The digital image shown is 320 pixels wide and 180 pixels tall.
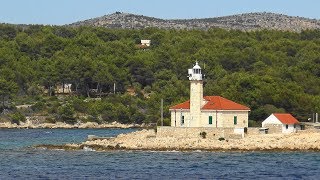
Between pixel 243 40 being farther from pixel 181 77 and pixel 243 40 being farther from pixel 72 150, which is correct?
pixel 72 150

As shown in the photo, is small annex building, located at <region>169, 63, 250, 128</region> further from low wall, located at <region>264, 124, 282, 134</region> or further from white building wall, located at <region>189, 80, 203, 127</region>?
low wall, located at <region>264, 124, 282, 134</region>

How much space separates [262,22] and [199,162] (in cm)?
12102

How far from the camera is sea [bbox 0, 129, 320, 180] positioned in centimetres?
3919

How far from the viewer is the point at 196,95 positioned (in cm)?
5116

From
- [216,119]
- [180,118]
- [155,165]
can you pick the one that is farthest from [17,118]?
[155,165]

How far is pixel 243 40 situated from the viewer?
103875 mm

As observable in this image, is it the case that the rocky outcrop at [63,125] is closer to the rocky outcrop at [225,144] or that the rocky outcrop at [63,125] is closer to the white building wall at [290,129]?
the white building wall at [290,129]

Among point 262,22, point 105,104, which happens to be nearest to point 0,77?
point 105,104

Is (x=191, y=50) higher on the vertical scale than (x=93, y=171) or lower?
higher

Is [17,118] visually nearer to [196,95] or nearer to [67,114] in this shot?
[67,114]

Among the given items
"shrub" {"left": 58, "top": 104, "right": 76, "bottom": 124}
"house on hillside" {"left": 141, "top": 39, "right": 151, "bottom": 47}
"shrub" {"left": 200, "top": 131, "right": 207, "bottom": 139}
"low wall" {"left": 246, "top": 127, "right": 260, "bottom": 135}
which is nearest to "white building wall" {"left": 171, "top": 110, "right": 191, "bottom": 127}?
"shrub" {"left": 200, "top": 131, "right": 207, "bottom": 139}

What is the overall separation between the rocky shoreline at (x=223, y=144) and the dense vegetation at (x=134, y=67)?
60.5 ft

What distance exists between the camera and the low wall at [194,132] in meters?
49.8

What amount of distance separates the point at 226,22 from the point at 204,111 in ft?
357
